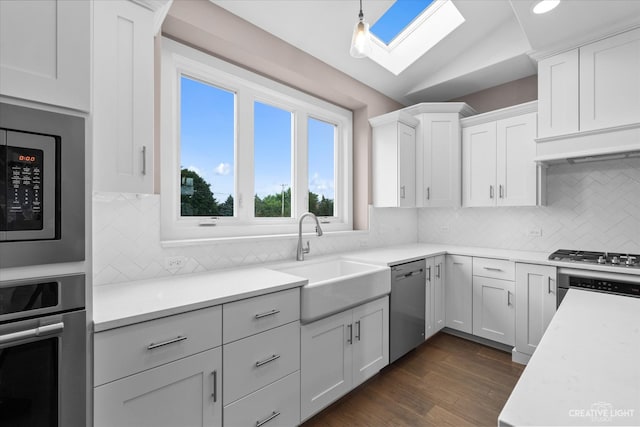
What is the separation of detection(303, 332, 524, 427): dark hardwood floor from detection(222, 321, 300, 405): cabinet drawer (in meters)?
0.52

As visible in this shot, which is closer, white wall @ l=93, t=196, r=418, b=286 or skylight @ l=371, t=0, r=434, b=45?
white wall @ l=93, t=196, r=418, b=286

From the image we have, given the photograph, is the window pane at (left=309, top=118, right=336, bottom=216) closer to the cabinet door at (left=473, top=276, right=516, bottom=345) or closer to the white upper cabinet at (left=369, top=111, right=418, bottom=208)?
the white upper cabinet at (left=369, top=111, right=418, bottom=208)

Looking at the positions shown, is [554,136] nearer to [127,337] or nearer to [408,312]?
[408,312]

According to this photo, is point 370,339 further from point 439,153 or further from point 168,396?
point 439,153

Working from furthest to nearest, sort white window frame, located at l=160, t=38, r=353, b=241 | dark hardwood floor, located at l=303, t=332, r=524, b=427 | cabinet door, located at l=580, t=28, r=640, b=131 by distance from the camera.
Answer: cabinet door, located at l=580, t=28, r=640, b=131 < white window frame, located at l=160, t=38, r=353, b=241 < dark hardwood floor, located at l=303, t=332, r=524, b=427

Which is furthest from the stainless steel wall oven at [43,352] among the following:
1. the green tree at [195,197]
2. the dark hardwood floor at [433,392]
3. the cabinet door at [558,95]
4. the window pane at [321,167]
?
the cabinet door at [558,95]

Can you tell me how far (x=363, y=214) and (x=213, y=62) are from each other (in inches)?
78.4

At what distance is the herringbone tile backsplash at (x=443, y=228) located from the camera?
1.63m

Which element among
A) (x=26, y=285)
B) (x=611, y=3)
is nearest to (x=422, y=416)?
(x=26, y=285)

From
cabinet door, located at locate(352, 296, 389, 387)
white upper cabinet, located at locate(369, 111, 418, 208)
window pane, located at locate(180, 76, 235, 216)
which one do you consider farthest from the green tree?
white upper cabinet, located at locate(369, 111, 418, 208)

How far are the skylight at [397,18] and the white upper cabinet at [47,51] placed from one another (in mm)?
2482

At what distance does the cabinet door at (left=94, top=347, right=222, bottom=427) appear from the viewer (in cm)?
108

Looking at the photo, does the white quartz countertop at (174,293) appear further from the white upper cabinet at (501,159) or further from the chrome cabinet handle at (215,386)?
the white upper cabinet at (501,159)

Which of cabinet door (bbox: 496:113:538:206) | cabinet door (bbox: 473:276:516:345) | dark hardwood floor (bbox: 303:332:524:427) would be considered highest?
cabinet door (bbox: 496:113:538:206)
